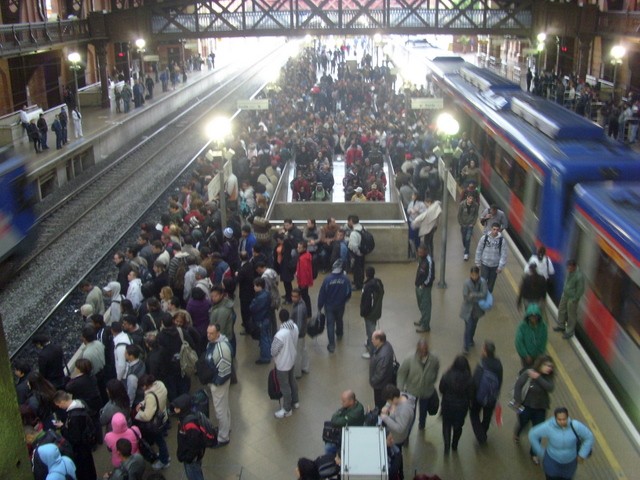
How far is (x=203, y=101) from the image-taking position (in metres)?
43.2

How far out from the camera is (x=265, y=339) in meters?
9.88

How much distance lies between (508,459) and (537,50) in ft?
85.1

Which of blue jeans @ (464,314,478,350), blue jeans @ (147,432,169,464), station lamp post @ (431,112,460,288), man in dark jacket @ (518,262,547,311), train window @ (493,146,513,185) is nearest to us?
blue jeans @ (147,432,169,464)

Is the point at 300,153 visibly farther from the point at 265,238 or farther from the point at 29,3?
the point at 29,3

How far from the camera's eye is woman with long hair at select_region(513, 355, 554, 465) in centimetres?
726

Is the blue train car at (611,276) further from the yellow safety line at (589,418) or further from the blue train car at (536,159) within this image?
the blue train car at (536,159)

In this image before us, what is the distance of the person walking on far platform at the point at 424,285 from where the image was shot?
395 inches

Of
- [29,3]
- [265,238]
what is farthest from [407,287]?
[29,3]

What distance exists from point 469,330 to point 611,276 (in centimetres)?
203

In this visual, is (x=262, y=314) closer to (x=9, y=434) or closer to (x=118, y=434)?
(x=118, y=434)

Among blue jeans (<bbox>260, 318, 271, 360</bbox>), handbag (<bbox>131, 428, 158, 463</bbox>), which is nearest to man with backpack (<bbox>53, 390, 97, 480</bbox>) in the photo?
handbag (<bbox>131, 428, 158, 463</bbox>)

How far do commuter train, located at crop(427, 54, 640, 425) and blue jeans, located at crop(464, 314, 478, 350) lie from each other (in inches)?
62.0

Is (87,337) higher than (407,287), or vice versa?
(87,337)

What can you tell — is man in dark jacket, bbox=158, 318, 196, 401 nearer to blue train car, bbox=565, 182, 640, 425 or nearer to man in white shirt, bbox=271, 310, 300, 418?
man in white shirt, bbox=271, 310, 300, 418
